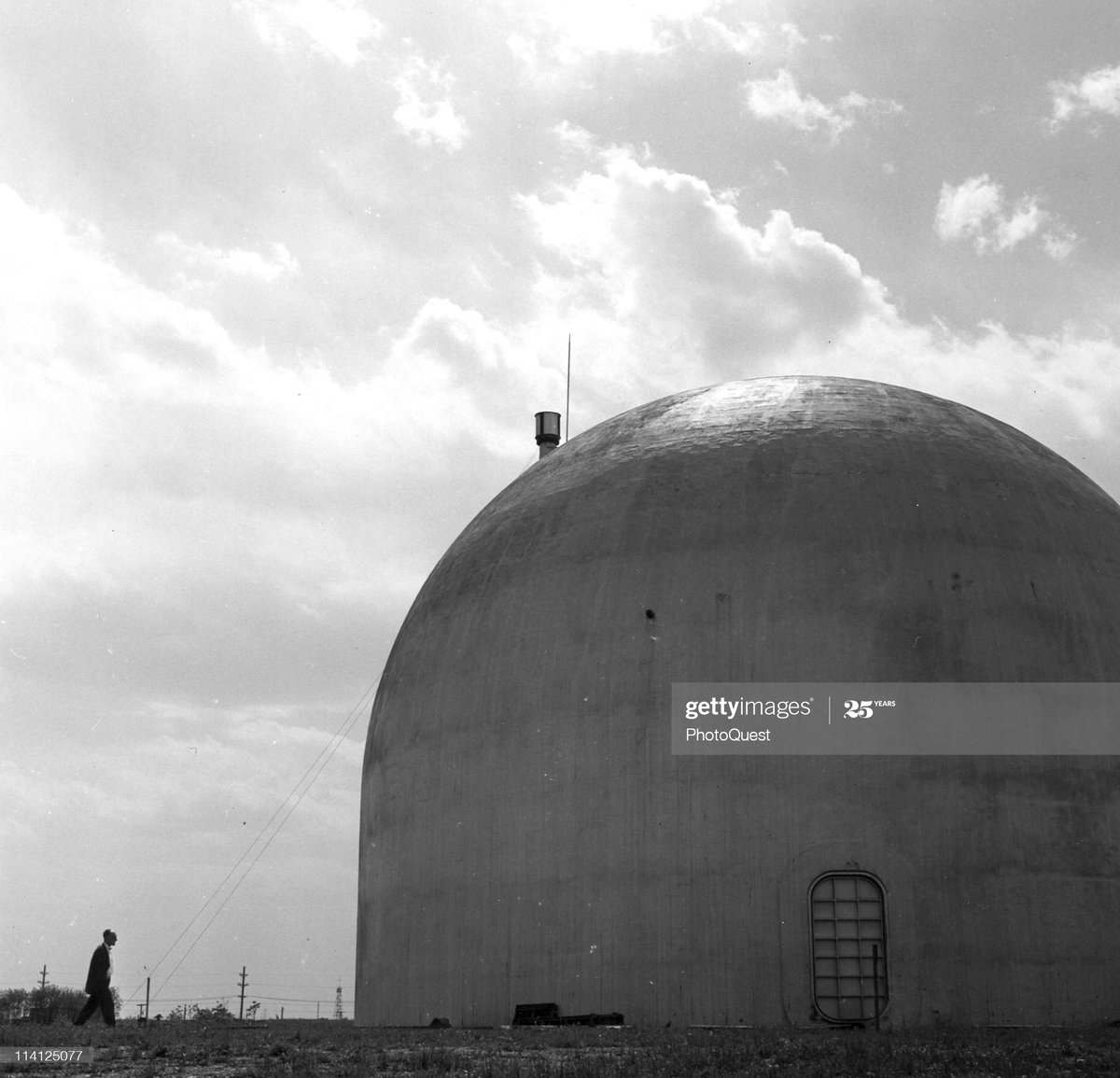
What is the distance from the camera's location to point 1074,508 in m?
23.8

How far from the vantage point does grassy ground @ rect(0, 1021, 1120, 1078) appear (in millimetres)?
11788

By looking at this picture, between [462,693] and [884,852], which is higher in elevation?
[462,693]

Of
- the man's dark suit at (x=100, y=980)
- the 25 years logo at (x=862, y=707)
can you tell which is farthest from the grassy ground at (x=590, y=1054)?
the 25 years logo at (x=862, y=707)

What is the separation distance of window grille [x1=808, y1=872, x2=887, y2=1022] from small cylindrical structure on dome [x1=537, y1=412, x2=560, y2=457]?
13929mm

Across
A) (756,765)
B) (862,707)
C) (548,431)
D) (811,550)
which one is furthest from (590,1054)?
(548,431)

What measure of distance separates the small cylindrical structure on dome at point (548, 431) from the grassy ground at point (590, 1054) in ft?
55.6

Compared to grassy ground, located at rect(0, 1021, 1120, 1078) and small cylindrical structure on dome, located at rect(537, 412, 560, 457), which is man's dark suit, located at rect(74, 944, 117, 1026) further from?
small cylindrical structure on dome, located at rect(537, 412, 560, 457)

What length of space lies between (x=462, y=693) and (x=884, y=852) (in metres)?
7.03

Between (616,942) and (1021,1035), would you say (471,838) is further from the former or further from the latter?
(1021,1035)

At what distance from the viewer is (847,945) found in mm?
20016

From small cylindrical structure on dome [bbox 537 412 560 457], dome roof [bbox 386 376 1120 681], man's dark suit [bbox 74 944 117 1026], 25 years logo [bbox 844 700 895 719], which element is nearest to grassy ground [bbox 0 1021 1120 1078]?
man's dark suit [bbox 74 944 117 1026]

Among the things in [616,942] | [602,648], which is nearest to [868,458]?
[602,648]

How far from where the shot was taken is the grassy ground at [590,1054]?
11788 mm

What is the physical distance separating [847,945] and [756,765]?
8.57ft
